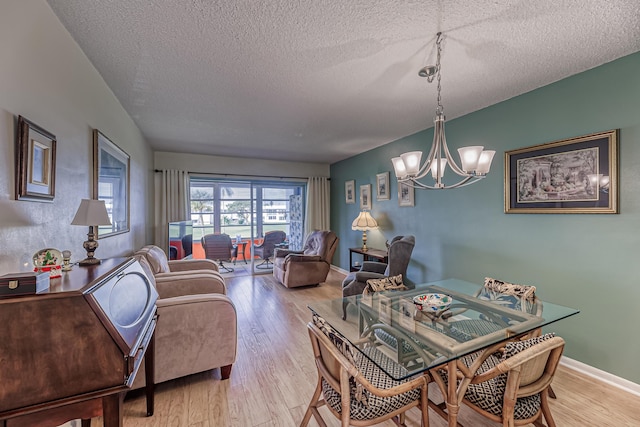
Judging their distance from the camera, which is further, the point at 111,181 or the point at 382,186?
the point at 382,186

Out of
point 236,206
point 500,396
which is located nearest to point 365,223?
point 236,206

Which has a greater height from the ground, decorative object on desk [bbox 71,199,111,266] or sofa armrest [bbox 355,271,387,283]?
decorative object on desk [bbox 71,199,111,266]

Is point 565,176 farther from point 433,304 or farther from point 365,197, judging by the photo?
point 365,197

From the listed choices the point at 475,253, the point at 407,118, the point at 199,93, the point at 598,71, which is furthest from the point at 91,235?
the point at 598,71

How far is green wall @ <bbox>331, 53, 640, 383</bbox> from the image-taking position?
1983 millimetres

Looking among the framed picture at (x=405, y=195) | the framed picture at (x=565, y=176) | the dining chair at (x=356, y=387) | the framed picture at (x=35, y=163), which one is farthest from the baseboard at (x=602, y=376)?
the framed picture at (x=35, y=163)

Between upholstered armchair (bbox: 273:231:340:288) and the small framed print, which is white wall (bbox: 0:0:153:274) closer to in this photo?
the small framed print

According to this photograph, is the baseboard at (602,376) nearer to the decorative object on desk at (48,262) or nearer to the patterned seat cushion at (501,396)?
the patterned seat cushion at (501,396)

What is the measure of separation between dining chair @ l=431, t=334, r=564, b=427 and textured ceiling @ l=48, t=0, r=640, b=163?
180 centimetres

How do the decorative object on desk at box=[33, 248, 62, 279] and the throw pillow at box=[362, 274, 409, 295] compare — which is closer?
the decorative object on desk at box=[33, 248, 62, 279]

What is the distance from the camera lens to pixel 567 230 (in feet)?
7.57

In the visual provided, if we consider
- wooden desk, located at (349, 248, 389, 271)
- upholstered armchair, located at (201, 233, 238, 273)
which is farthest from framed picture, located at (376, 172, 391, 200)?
upholstered armchair, located at (201, 233, 238, 273)

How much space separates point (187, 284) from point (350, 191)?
11.9 feet

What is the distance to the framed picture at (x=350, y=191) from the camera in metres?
5.40
